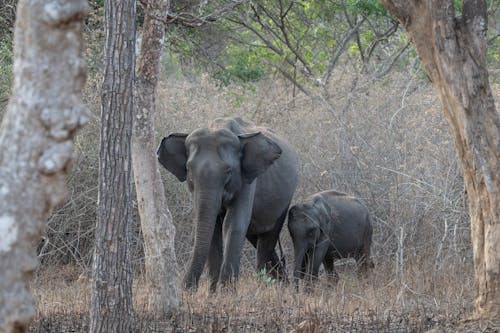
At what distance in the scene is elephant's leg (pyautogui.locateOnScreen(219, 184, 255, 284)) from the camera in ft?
34.7

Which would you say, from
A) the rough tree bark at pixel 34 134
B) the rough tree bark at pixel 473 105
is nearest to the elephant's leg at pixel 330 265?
the rough tree bark at pixel 473 105

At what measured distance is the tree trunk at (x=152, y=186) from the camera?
8305mm

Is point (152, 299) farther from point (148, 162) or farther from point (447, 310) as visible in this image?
point (447, 310)

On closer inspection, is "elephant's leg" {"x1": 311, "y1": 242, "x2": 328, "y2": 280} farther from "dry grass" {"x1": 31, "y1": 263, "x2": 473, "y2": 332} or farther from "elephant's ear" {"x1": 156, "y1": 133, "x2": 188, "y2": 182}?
A: "elephant's ear" {"x1": 156, "y1": 133, "x2": 188, "y2": 182}

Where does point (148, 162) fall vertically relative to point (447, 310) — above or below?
above

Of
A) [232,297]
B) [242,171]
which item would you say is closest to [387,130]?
[242,171]

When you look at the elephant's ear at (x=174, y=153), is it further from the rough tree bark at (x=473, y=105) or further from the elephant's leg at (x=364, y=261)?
the rough tree bark at (x=473, y=105)

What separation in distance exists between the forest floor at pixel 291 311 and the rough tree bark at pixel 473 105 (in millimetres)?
496

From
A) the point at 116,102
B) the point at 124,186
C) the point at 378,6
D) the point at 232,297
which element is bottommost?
the point at 232,297

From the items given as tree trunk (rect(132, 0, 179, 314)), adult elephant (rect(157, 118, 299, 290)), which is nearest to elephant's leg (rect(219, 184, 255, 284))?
adult elephant (rect(157, 118, 299, 290))

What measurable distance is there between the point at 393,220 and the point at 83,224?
4.05 meters

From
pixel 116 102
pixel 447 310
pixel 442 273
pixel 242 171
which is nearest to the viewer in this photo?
pixel 116 102

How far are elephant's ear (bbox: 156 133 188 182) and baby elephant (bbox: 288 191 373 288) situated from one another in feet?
5.42

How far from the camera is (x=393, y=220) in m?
12.7
